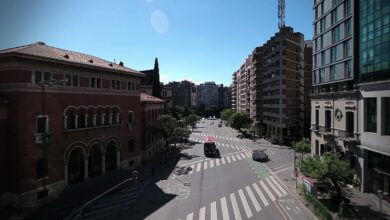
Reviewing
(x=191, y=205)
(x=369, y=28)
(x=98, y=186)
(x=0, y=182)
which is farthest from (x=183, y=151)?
(x=369, y=28)

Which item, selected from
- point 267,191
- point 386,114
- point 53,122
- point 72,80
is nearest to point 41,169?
point 53,122

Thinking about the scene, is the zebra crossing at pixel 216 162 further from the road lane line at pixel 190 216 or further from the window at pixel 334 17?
Result: the window at pixel 334 17

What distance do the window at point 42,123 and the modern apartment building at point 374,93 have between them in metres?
36.1

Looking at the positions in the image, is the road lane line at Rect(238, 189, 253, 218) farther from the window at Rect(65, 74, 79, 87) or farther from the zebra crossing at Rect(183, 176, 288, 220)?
the window at Rect(65, 74, 79, 87)

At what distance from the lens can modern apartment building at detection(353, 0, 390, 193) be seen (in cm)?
2872

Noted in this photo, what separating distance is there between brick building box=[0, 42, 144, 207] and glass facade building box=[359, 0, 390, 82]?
31.7m

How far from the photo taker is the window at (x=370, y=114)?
1211 inches

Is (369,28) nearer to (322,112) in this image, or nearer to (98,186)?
(322,112)

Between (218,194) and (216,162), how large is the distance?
741 inches

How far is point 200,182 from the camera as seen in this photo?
37.8m

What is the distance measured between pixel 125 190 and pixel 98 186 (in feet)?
12.8

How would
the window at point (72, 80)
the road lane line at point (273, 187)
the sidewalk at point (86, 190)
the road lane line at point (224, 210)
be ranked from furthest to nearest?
1. the window at point (72, 80)
2. the road lane line at point (273, 187)
3. the sidewalk at point (86, 190)
4. the road lane line at point (224, 210)

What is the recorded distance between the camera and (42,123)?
100 ft

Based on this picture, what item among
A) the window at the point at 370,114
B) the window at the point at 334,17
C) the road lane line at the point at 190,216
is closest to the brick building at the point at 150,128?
the road lane line at the point at 190,216
